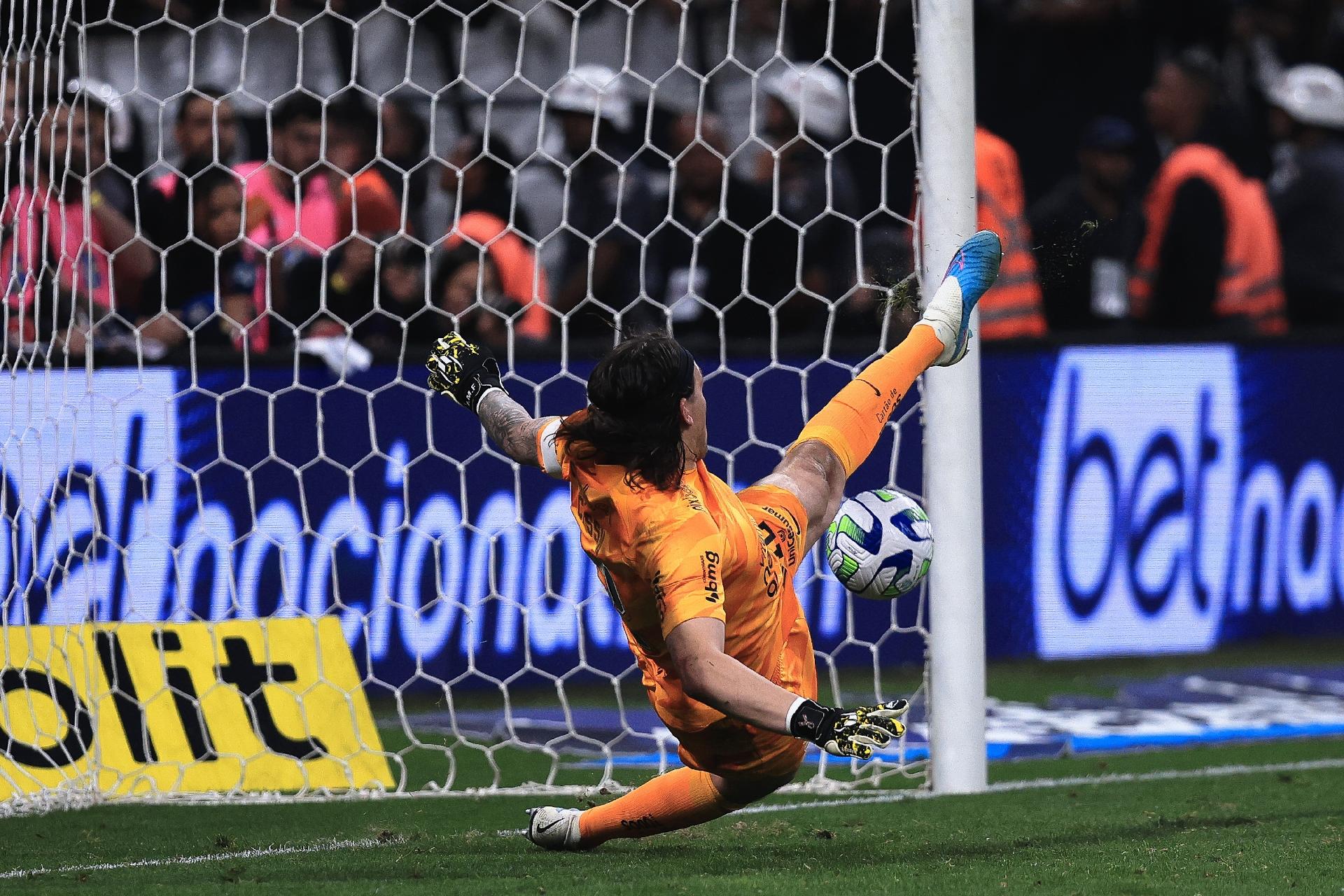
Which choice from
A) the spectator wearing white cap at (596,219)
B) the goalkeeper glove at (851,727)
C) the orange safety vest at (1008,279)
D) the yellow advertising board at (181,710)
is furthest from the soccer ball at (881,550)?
the orange safety vest at (1008,279)

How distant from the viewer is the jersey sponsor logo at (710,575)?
3711 mm

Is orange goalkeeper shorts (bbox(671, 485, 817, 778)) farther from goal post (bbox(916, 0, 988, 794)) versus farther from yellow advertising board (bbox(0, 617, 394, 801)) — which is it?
yellow advertising board (bbox(0, 617, 394, 801))

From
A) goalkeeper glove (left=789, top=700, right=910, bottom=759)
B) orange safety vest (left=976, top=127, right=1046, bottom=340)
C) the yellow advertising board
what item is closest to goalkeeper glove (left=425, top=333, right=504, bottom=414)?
goalkeeper glove (left=789, top=700, right=910, bottom=759)

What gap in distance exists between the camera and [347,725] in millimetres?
5664

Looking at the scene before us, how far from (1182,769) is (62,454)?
390 cm

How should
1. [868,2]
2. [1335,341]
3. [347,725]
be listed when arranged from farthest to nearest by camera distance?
[868,2], [1335,341], [347,725]

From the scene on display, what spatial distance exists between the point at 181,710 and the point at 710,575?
2527 millimetres

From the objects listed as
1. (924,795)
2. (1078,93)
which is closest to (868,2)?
(1078,93)

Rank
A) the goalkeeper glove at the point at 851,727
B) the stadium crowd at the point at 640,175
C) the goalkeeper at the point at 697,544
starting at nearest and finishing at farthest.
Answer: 1. the goalkeeper glove at the point at 851,727
2. the goalkeeper at the point at 697,544
3. the stadium crowd at the point at 640,175

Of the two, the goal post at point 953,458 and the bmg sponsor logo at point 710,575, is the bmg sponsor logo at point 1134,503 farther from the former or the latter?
the bmg sponsor logo at point 710,575

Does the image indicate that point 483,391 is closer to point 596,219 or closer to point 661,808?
point 661,808

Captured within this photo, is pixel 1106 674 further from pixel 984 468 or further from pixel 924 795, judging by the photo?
pixel 924 795

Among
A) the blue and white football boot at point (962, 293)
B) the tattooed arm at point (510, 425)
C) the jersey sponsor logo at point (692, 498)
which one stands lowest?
the jersey sponsor logo at point (692, 498)

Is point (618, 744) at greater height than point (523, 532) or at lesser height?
lesser
